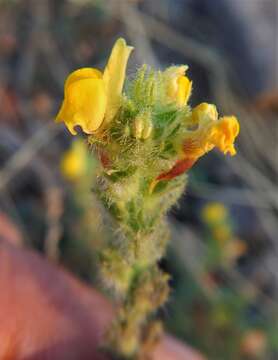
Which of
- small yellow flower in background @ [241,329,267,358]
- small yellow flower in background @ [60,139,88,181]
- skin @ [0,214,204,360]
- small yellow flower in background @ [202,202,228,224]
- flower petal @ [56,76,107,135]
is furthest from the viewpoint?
small yellow flower in background @ [202,202,228,224]

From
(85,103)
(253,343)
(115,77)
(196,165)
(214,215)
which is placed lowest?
(85,103)

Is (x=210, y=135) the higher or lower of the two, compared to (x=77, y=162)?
lower

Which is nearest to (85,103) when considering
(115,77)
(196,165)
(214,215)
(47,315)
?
(115,77)

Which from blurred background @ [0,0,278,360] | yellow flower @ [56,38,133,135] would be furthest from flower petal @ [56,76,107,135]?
blurred background @ [0,0,278,360]

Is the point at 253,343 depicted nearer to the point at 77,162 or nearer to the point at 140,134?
the point at 77,162

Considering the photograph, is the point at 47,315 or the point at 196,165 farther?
the point at 196,165

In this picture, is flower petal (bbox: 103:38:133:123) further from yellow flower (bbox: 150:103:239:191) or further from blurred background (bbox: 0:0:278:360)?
blurred background (bbox: 0:0:278:360)

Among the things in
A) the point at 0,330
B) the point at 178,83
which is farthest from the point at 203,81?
the point at 178,83
